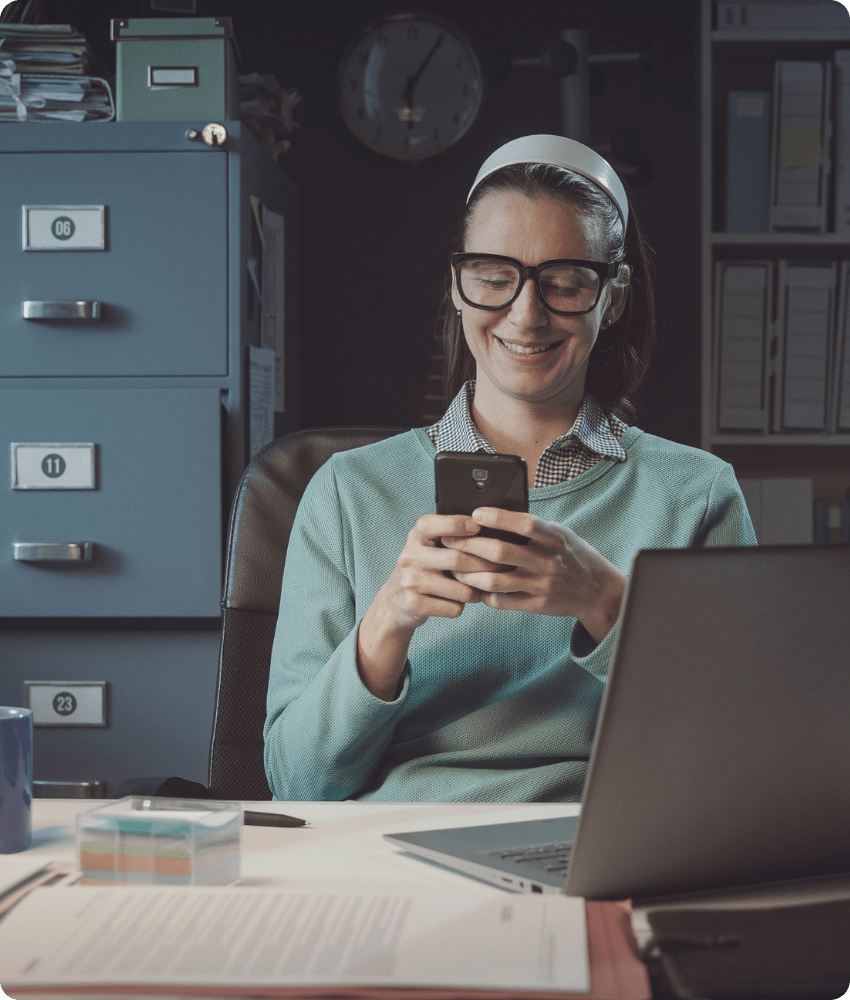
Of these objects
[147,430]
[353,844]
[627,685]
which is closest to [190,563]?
[147,430]

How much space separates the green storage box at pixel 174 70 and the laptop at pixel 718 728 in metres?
1.53

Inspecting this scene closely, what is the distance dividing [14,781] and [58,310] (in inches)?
46.7

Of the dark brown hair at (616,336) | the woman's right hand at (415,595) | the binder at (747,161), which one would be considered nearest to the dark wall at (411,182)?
the binder at (747,161)

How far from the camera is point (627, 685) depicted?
0.55m

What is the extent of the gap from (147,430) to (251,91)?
0.73m

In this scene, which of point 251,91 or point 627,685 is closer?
point 627,685

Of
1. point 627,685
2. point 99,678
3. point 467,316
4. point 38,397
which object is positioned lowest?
point 99,678

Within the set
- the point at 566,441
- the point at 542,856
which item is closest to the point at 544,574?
the point at 542,856

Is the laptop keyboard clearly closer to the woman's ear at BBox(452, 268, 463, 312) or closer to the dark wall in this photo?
the woman's ear at BBox(452, 268, 463, 312)

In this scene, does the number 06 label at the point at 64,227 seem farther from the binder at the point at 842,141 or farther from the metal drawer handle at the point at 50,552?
the binder at the point at 842,141

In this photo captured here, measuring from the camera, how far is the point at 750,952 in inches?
19.4

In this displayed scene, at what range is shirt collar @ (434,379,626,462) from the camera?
1179 mm

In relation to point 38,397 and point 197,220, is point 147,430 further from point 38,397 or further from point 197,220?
point 197,220

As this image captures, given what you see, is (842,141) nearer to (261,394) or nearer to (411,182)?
(411,182)
